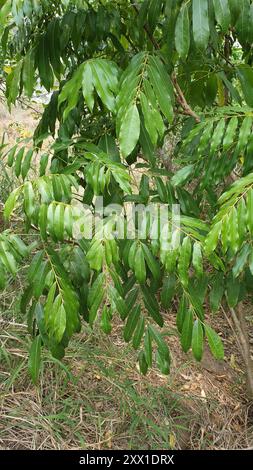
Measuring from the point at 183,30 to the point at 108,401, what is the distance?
Answer: 66.8 inches

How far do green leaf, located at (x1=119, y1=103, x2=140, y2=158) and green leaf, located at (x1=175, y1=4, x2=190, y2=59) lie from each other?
7.6 inches

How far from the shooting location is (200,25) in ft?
3.87

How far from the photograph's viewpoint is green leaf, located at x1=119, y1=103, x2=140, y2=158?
1.17m

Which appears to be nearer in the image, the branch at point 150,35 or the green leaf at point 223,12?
the green leaf at point 223,12

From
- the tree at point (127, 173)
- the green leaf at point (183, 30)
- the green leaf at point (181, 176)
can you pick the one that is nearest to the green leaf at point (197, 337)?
the tree at point (127, 173)

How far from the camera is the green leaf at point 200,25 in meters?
1.18

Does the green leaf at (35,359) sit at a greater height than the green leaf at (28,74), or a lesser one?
lesser

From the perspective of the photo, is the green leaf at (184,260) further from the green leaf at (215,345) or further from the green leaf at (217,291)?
the green leaf at (217,291)

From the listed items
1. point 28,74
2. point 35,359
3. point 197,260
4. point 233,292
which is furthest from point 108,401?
point 28,74

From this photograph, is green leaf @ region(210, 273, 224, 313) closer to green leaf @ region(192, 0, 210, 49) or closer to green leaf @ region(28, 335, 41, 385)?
green leaf @ region(28, 335, 41, 385)

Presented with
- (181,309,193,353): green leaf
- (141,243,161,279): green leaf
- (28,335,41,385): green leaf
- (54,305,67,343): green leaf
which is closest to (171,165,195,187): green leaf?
(141,243,161,279): green leaf

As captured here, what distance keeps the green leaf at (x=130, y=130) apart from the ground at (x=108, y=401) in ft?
4.35
